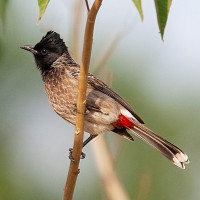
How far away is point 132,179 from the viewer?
5.74 m

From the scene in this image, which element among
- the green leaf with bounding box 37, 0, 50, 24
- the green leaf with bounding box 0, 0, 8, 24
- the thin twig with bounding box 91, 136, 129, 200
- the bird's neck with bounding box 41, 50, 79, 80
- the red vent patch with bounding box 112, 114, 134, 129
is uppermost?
the green leaf with bounding box 37, 0, 50, 24

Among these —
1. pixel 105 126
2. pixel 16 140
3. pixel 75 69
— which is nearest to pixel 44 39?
pixel 75 69

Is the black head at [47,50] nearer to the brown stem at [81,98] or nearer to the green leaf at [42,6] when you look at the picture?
the brown stem at [81,98]

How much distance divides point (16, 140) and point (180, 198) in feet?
5.98

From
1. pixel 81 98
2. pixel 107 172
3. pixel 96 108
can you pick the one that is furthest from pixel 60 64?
pixel 81 98

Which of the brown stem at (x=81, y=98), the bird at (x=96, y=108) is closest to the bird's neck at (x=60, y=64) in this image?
the bird at (x=96, y=108)

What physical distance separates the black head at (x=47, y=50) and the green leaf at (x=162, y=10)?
2.19m

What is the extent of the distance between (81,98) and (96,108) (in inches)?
41.9

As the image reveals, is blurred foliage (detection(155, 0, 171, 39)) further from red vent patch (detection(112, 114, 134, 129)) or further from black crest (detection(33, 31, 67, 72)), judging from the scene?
black crest (detection(33, 31, 67, 72))

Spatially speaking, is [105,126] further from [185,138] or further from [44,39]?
[185,138]

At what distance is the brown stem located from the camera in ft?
6.47

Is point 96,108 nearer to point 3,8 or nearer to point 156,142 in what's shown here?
point 156,142

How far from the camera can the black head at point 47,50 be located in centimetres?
383

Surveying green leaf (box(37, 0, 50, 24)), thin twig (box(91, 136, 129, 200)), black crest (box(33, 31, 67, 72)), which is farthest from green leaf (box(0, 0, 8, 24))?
black crest (box(33, 31, 67, 72))
